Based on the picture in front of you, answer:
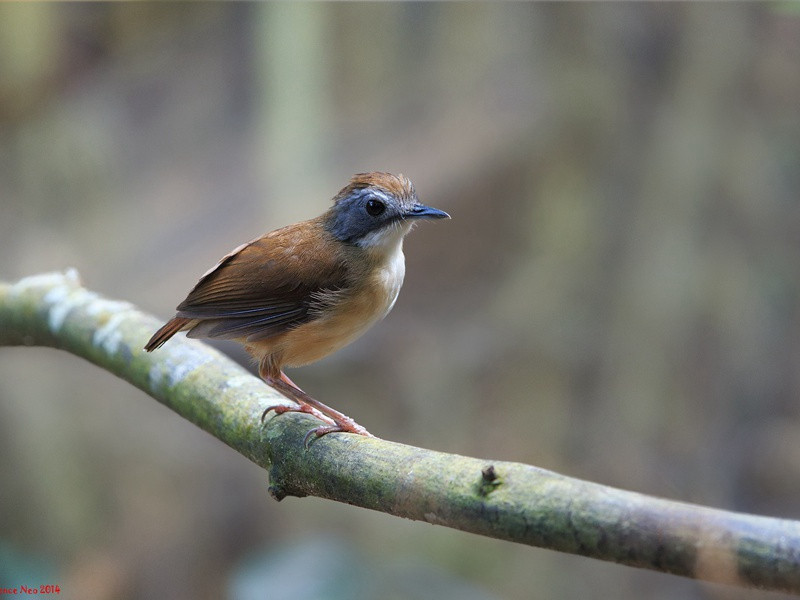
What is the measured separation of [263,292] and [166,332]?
37 centimetres

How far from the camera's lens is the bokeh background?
7.07 meters

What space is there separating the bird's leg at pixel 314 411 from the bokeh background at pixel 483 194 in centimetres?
362

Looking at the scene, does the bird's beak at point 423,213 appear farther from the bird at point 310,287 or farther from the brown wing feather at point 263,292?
the brown wing feather at point 263,292

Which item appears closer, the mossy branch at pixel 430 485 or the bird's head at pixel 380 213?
the mossy branch at pixel 430 485

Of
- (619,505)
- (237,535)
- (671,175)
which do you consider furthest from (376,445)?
→ (671,175)

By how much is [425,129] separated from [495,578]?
367 cm

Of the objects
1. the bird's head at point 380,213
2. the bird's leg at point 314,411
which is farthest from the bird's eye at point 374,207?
the bird's leg at point 314,411

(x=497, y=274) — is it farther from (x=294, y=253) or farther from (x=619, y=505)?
(x=619, y=505)

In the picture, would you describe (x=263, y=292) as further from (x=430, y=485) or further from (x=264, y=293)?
(x=430, y=485)

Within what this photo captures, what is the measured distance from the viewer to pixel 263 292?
3.16 m

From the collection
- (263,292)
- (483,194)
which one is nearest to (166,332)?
(263,292)

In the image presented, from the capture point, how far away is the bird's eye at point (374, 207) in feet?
10.6

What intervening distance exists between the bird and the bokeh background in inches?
142

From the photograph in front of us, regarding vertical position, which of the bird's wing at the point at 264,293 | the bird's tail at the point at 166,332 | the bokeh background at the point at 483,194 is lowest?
the bird's tail at the point at 166,332
